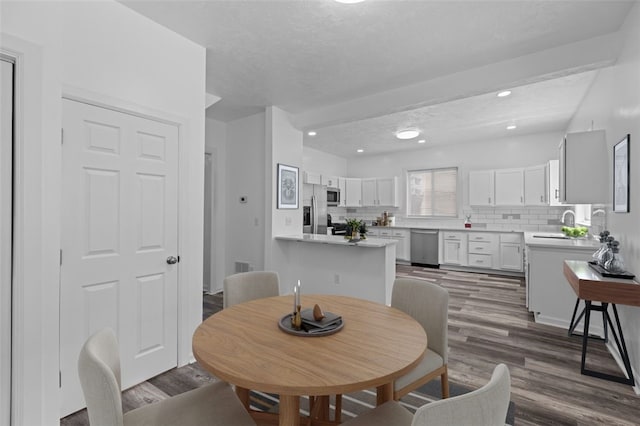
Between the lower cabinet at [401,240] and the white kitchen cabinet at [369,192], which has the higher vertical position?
the white kitchen cabinet at [369,192]

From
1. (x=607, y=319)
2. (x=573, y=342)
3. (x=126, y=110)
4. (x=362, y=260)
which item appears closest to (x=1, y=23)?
(x=126, y=110)

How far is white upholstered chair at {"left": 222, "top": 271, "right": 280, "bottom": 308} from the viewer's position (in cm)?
214

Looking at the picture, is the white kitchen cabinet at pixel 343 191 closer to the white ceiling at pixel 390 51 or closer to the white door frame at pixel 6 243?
the white ceiling at pixel 390 51

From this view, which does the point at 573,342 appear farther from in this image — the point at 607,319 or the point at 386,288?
the point at 386,288

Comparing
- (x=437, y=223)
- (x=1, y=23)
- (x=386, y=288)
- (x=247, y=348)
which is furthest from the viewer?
(x=437, y=223)

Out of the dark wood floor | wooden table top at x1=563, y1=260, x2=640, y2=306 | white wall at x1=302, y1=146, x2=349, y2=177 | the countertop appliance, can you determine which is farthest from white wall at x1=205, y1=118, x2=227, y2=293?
wooden table top at x1=563, y1=260, x2=640, y2=306

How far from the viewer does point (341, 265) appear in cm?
400

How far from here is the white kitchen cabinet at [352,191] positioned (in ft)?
26.2

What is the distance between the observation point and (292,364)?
1.14m

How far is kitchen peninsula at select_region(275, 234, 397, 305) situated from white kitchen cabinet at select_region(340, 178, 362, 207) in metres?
3.79

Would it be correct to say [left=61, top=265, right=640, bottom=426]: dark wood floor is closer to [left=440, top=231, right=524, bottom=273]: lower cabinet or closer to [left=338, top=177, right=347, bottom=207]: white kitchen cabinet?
[left=440, top=231, right=524, bottom=273]: lower cabinet

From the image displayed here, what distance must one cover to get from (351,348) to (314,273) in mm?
2999

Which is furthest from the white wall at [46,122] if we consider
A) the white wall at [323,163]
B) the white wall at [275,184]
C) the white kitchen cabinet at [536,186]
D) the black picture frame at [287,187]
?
the white kitchen cabinet at [536,186]

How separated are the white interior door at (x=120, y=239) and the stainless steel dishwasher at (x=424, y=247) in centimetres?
554
